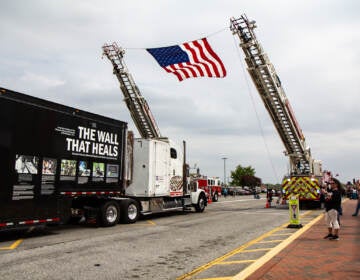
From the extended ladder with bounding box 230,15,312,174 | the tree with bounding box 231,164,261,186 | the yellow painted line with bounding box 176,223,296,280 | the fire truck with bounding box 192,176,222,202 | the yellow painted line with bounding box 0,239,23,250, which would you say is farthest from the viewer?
the tree with bounding box 231,164,261,186

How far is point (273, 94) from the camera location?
1991cm

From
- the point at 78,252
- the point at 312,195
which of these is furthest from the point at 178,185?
the point at 78,252

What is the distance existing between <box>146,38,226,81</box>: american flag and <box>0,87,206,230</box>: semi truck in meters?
3.87

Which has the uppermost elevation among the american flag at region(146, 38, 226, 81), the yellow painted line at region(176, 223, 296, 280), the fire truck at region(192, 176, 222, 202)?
the american flag at region(146, 38, 226, 81)

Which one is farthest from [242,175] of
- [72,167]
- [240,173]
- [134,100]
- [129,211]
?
[72,167]

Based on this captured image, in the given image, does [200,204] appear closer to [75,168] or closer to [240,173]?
[75,168]

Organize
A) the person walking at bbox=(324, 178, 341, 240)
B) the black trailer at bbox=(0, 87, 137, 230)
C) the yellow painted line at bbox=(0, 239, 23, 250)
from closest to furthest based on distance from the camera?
the yellow painted line at bbox=(0, 239, 23, 250) < the black trailer at bbox=(0, 87, 137, 230) < the person walking at bbox=(324, 178, 341, 240)

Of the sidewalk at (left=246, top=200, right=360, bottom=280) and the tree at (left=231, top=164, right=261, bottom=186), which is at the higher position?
the tree at (left=231, top=164, right=261, bottom=186)

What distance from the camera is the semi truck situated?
962 centimetres

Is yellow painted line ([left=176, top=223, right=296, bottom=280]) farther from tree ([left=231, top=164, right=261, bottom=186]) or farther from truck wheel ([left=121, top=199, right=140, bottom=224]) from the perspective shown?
tree ([left=231, top=164, right=261, bottom=186])

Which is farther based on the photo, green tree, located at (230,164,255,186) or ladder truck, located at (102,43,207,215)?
green tree, located at (230,164,255,186)

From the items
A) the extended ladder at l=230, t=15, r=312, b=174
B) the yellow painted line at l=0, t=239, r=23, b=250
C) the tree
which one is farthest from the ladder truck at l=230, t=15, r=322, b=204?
the tree

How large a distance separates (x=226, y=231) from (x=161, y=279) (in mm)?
6108

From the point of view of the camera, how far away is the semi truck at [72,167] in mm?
9617
